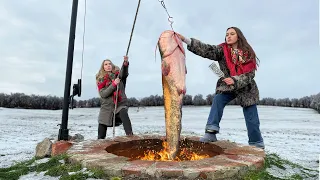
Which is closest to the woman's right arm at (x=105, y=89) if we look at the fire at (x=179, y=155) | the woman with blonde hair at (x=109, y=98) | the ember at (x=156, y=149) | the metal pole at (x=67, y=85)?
the woman with blonde hair at (x=109, y=98)

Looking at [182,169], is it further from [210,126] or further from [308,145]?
[308,145]

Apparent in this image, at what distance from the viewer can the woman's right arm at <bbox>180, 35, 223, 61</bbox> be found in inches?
166

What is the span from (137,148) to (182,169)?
5.61ft

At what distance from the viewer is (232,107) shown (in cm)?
2431

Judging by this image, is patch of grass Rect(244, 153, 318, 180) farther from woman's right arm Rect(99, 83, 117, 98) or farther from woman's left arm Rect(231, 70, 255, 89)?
woman's right arm Rect(99, 83, 117, 98)

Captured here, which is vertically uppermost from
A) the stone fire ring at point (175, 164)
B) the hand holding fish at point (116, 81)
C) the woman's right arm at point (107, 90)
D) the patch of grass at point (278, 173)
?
the hand holding fish at point (116, 81)

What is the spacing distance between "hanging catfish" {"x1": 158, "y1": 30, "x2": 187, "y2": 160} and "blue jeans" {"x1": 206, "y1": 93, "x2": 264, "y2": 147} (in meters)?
0.89

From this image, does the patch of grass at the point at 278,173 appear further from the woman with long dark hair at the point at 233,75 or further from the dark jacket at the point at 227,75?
the dark jacket at the point at 227,75

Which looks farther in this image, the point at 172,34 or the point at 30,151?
the point at 30,151

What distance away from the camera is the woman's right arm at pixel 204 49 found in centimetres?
421

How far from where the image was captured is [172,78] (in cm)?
329

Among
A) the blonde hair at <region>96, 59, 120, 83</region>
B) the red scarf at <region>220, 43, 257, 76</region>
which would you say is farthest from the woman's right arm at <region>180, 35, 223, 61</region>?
the blonde hair at <region>96, 59, 120, 83</region>

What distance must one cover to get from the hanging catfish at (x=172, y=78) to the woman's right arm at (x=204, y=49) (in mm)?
823

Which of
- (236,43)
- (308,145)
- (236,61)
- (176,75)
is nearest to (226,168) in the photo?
(176,75)
